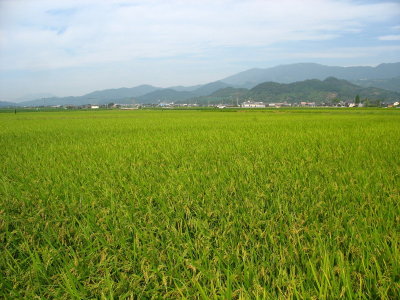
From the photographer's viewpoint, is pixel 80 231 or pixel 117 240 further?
pixel 80 231

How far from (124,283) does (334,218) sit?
4.87 feet

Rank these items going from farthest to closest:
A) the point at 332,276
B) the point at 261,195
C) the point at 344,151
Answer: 1. the point at 344,151
2. the point at 261,195
3. the point at 332,276

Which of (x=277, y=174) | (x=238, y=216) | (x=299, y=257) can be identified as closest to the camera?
(x=299, y=257)

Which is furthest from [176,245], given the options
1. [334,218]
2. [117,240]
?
[334,218]

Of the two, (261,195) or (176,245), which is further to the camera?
(261,195)

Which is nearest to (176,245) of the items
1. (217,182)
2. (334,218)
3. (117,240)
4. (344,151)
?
(117,240)

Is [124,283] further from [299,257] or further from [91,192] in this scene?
[91,192]

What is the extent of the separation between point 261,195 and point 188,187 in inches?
34.6

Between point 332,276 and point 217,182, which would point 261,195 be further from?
point 332,276

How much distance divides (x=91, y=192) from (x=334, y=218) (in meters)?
2.35

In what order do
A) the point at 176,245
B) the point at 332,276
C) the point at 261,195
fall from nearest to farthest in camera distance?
the point at 332,276 < the point at 176,245 < the point at 261,195

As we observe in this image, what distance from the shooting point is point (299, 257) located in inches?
66.9

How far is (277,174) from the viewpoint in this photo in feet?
12.5

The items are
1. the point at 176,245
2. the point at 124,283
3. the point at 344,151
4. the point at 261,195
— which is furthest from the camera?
the point at 344,151
